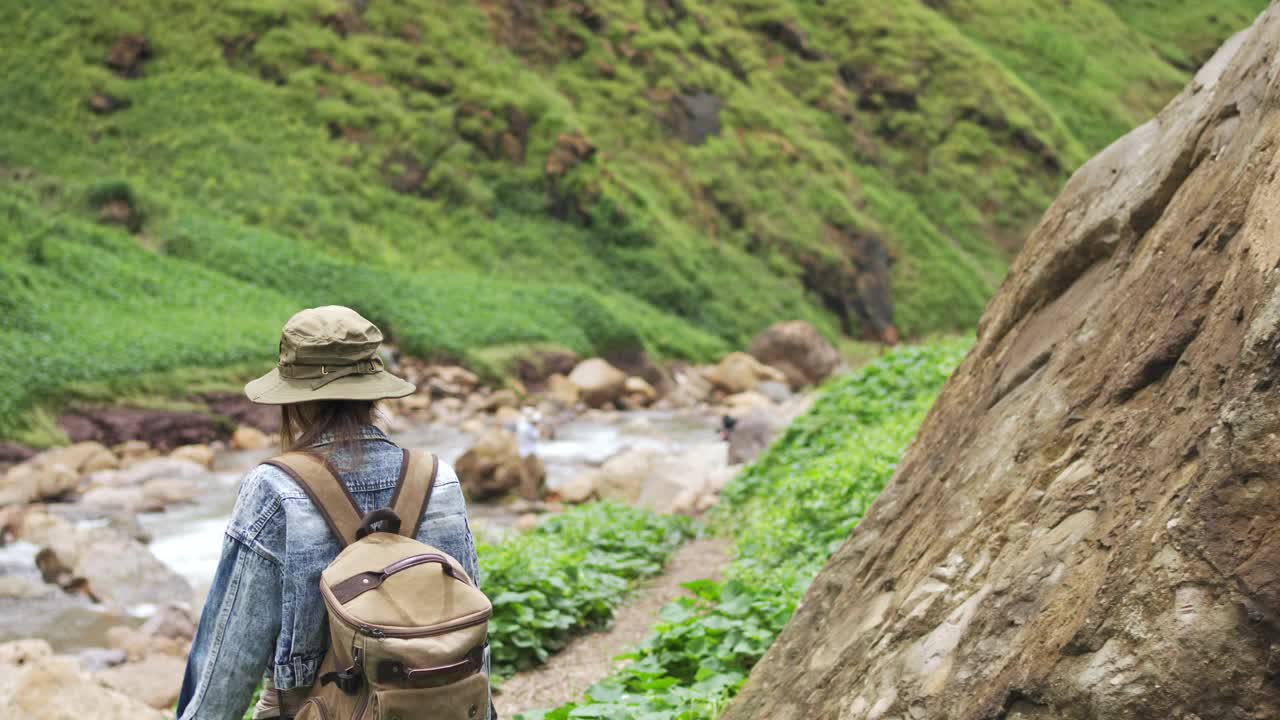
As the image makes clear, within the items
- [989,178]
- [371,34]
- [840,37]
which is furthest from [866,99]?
[371,34]

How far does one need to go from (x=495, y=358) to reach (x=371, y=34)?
1705cm

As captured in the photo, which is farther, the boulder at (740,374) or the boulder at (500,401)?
the boulder at (740,374)

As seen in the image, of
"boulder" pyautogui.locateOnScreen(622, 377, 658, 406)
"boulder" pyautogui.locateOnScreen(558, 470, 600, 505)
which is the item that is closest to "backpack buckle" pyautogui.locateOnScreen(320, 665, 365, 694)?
"boulder" pyautogui.locateOnScreen(558, 470, 600, 505)

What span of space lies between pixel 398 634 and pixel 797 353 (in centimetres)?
2942

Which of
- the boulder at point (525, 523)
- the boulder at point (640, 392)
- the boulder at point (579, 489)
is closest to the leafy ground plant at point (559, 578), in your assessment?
the boulder at point (525, 523)

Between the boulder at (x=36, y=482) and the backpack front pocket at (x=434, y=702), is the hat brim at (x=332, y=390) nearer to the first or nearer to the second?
the backpack front pocket at (x=434, y=702)

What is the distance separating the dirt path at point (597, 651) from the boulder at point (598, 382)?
16.2 metres

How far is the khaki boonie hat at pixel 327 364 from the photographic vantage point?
2.74m

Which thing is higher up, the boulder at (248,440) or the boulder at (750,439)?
the boulder at (750,439)

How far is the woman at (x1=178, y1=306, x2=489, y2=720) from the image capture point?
262 centimetres

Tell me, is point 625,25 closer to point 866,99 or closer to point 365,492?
point 866,99

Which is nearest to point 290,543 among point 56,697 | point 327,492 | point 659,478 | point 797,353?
point 327,492

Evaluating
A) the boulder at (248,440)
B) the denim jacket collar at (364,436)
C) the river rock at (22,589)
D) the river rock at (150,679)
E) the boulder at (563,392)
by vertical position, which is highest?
the denim jacket collar at (364,436)

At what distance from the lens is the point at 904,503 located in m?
3.76
